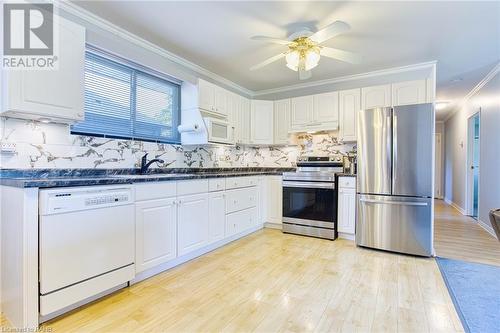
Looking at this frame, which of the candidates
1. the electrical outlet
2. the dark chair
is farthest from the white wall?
the electrical outlet

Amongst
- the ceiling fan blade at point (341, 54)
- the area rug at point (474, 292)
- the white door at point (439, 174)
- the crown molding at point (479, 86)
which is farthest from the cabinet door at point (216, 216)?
Result: the white door at point (439, 174)

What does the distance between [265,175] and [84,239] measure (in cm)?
286

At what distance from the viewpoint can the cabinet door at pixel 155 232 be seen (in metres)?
2.26

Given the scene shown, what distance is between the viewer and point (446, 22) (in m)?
2.57

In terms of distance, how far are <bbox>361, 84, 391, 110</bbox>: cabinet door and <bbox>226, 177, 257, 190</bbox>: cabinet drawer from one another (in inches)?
77.3

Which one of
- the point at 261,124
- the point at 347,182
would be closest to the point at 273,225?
the point at 347,182

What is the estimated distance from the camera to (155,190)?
7.86ft

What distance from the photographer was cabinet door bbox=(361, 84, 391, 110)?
11.8ft

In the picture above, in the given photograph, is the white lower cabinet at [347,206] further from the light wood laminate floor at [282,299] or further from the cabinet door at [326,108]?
the cabinet door at [326,108]

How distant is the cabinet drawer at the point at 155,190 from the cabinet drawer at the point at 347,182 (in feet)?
7.48

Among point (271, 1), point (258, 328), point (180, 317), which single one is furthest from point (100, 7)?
point (258, 328)

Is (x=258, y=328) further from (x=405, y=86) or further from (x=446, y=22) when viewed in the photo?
(x=405, y=86)

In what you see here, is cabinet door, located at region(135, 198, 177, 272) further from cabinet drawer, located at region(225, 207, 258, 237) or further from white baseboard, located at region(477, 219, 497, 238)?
white baseboard, located at region(477, 219, 497, 238)

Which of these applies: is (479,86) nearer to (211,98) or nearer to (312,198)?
(312,198)
